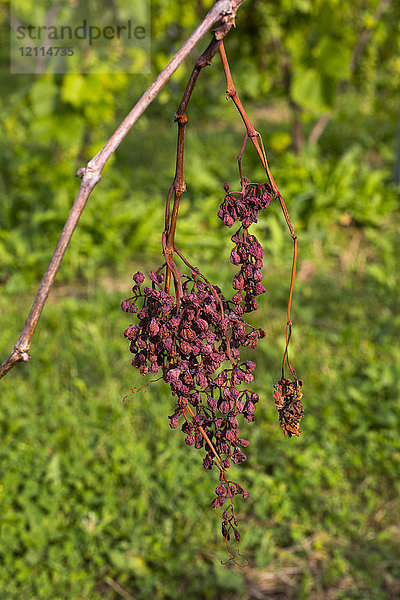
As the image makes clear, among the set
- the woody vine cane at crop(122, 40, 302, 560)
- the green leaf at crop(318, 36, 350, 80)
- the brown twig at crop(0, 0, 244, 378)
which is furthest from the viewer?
the green leaf at crop(318, 36, 350, 80)

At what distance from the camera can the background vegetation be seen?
241 cm

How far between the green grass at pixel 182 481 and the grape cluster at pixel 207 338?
176cm

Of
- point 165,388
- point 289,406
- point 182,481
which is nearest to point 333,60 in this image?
point 165,388

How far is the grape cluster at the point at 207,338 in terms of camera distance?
0.75 m

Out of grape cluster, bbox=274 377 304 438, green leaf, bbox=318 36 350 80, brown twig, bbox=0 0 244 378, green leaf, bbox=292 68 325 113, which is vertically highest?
green leaf, bbox=318 36 350 80

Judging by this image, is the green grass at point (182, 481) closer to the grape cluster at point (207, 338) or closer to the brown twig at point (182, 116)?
the grape cluster at point (207, 338)

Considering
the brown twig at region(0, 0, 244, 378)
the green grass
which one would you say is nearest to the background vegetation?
the green grass

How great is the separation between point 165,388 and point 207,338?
2.43 metres

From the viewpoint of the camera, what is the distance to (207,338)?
767mm

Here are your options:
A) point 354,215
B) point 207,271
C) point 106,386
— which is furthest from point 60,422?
point 354,215

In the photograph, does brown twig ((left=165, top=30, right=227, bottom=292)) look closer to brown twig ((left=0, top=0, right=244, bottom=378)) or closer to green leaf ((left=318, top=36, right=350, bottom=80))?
brown twig ((left=0, top=0, right=244, bottom=378))

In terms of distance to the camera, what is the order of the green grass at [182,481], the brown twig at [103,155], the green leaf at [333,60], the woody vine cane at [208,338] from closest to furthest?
1. the brown twig at [103,155]
2. the woody vine cane at [208,338]
3. the green grass at [182,481]
4. the green leaf at [333,60]

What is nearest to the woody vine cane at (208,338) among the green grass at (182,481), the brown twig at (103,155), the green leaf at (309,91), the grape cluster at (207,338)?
the grape cluster at (207,338)

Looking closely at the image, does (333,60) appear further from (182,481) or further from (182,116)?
(182,116)
